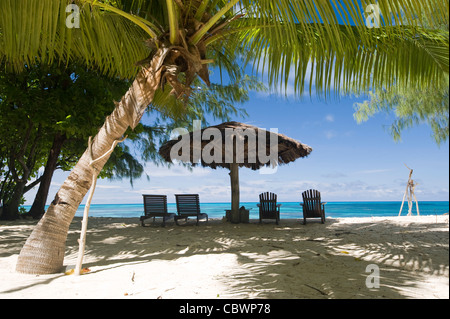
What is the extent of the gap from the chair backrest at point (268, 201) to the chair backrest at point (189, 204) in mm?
1679

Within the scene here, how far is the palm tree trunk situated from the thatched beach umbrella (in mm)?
3590

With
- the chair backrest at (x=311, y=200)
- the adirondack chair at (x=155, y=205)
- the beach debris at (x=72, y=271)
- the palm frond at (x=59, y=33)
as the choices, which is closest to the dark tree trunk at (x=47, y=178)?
the adirondack chair at (x=155, y=205)

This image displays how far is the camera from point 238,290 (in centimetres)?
233

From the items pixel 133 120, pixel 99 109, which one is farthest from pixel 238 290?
pixel 99 109

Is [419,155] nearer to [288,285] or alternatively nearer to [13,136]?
[288,285]

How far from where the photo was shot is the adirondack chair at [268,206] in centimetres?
777

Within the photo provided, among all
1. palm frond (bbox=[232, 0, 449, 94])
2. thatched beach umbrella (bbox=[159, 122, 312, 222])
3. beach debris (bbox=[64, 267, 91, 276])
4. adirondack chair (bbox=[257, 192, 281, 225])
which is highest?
palm frond (bbox=[232, 0, 449, 94])

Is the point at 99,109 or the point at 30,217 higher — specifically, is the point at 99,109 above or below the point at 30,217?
above

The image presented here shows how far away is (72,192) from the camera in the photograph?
10.9 feet

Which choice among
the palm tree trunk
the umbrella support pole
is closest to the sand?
the palm tree trunk

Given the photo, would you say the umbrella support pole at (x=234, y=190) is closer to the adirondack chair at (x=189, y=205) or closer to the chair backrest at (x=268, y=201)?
the chair backrest at (x=268, y=201)

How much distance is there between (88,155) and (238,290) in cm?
221

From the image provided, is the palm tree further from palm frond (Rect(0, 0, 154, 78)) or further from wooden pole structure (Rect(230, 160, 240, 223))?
wooden pole structure (Rect(230, 160, 240, 223))

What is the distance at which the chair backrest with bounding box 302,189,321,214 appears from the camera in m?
7.59
